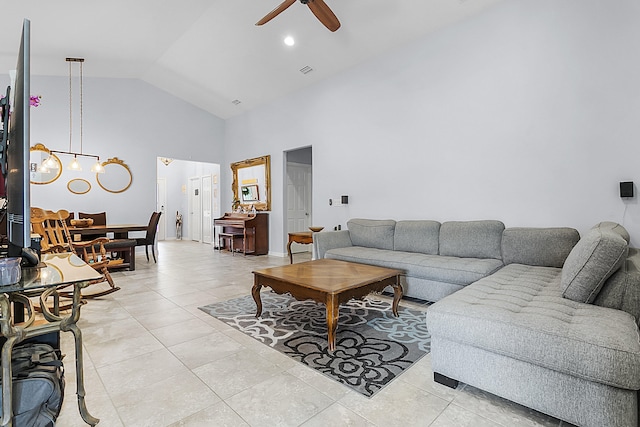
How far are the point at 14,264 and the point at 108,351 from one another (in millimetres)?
1427

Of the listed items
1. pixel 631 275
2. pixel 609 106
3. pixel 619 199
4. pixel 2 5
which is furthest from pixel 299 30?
pixel 631 275

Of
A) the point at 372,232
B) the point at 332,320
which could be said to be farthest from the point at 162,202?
the point at 332,320

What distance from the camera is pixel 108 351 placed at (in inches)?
89.7

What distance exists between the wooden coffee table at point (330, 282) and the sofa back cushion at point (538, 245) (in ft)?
4.32

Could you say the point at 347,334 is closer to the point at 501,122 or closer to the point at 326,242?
the point at 326,242

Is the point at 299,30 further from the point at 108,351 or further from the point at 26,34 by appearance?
the point at 108,351

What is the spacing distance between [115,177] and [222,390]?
6671 mm

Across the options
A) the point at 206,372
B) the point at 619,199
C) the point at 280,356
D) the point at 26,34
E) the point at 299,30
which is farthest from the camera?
the point at 299,30

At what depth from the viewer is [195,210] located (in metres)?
10.0

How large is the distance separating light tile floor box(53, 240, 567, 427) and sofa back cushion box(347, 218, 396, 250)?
7.43 ft

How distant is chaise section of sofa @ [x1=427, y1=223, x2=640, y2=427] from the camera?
131 centimetres

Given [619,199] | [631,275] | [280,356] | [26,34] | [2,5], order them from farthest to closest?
[2,5], [619,199], [280,356], [631,275], [26,34]

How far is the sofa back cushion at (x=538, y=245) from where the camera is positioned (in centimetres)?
296

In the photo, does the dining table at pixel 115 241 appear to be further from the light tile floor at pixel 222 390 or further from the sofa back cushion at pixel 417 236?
the sofa back cushion at pixel 417 236
